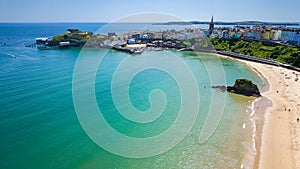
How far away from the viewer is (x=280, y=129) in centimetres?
2183

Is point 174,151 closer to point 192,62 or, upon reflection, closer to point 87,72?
point 87,72

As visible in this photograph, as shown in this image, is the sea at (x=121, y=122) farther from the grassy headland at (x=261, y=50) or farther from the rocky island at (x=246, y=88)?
the grassy headland at (x=261, y=50)

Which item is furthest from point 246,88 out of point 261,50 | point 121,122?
point 261,50

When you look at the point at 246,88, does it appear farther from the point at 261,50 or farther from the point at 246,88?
the point at 261,50

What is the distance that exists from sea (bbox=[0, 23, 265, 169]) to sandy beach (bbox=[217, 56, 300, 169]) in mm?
1037

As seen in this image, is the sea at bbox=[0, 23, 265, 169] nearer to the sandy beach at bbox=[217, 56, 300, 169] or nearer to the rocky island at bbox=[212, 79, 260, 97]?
the sandy beach at bbox=[217, 56, 300, 169]

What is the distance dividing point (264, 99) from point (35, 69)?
38605mm

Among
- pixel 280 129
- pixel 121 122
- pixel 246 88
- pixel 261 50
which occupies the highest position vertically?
pixel 261 50

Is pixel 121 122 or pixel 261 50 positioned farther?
pixel 261 50

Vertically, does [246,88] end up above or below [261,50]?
below

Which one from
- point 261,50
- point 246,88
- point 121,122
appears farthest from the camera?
point 261,50

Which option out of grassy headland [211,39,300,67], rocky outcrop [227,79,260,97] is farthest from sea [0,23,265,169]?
grassy headland [211,39,300,67]

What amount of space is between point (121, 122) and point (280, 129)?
49.3ft

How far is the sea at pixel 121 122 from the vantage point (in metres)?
17.2
